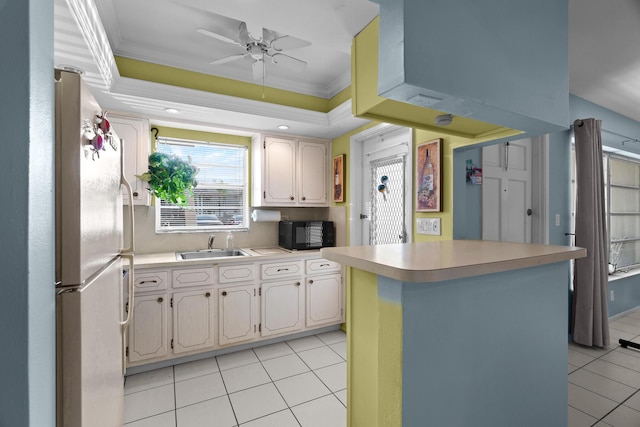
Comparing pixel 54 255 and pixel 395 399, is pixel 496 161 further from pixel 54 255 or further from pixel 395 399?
pixel 54 255

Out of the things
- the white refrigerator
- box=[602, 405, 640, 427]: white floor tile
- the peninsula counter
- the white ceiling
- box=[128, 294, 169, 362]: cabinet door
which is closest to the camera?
the white refrigerator

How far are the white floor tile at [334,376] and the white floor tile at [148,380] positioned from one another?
126 centimetres

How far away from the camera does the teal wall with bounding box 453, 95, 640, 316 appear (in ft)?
6.72

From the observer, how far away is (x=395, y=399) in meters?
1.08

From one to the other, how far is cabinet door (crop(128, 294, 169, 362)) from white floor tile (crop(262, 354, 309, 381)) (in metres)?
0.93

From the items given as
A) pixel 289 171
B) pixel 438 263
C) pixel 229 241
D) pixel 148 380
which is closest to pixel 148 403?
pixel 148 380

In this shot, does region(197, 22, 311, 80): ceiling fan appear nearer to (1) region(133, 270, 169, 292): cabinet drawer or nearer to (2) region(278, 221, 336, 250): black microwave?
(2) region(278, 221, 336, 250): black microwave

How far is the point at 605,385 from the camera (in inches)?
89.4

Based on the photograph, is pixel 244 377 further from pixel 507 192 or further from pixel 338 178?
pixel 507 192

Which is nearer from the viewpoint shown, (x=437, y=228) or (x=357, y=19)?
Result: (x=357, y=19)

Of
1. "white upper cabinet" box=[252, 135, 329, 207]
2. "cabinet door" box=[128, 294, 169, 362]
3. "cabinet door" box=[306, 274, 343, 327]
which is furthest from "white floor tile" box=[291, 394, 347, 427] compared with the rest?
"white upper cabinet" box=[252, 135, 329, 207]

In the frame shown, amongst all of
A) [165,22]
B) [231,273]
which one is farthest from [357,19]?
[231,273]

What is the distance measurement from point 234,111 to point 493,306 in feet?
8.25

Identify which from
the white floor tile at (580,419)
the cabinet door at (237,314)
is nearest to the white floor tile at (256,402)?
the cabinet door at (237,314)
